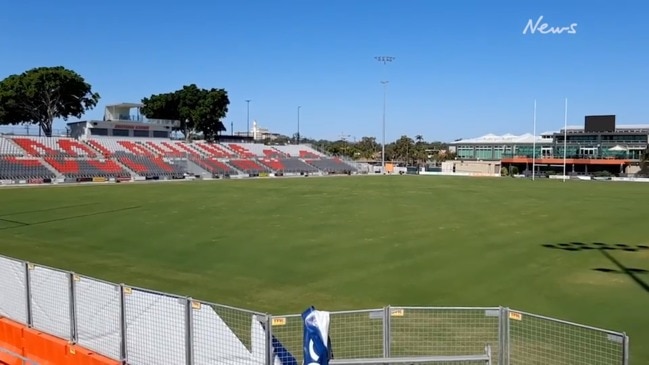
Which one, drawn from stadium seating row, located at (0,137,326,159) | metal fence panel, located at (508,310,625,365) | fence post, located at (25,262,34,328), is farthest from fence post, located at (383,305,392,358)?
stadium seating row, located at (0,137,326,159)

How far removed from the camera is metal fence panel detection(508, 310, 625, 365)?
24.5 feet

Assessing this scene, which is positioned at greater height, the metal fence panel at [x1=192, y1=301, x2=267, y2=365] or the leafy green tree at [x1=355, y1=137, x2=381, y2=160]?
the leafy green tree at [x1=355, y1=137, x2=381, y2=160]

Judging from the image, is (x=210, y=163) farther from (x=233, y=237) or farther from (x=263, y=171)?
(x=233, y=237)

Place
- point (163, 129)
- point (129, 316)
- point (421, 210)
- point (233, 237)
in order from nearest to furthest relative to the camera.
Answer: point (129, 316)
point (233, 237)
point (421, 210)
point (163, 129)

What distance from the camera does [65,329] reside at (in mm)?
7863

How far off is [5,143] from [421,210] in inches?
2132

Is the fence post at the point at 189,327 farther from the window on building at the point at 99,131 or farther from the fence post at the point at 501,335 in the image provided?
the window on building at the point at 99,131

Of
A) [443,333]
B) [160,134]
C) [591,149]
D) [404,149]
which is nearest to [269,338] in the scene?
[443,333]

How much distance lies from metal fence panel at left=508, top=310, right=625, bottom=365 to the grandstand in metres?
55.9

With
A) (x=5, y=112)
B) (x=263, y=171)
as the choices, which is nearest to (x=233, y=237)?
(x=263, y=171)

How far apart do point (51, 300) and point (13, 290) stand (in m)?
1.17

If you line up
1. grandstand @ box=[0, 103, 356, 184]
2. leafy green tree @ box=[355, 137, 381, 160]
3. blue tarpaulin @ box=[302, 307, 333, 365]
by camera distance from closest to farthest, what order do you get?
blue tarpaulin @ box=[302, 307, 333, 365]
grandstand @ box=[0, 103, 356, 184]
leafy green tree @ box=[355, 137, 381, 160]

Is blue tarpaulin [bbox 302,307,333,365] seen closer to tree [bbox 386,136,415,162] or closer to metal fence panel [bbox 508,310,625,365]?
metal fence panel [bbox 508,310,625,365]

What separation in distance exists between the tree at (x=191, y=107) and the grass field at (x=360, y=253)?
70183 millimetres
